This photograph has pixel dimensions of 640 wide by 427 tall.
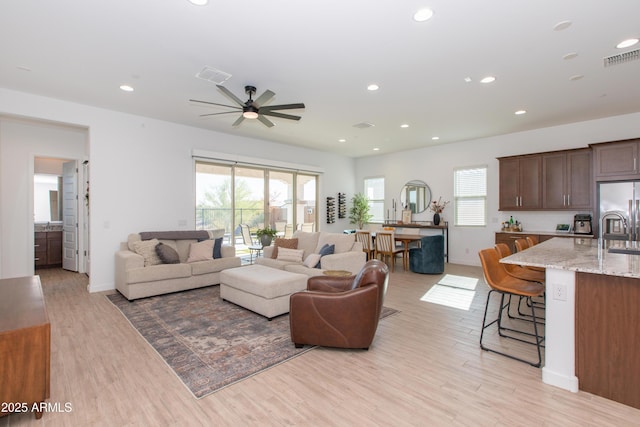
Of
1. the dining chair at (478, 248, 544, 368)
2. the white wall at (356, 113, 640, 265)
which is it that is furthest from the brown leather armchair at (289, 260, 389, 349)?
the white wall at (356, 113, 640, 265)

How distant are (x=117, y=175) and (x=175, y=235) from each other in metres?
1.40

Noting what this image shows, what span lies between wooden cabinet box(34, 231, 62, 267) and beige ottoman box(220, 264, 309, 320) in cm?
525

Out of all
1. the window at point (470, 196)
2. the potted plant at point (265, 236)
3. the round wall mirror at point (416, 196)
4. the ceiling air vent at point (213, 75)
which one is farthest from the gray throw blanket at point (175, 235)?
the window at point (470, 196)

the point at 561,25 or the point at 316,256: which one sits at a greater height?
the point at 561,25

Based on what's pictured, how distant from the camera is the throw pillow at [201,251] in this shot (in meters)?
5.27

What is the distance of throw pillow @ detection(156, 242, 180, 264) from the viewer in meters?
4.89

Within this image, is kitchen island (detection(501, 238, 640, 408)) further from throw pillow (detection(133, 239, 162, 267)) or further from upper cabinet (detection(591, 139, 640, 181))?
throw pillow (detection(133, 239, 162, 267))

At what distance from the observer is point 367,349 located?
2.95 meters

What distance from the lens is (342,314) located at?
2771mm

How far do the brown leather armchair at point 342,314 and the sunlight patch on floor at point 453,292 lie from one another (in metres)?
2.03

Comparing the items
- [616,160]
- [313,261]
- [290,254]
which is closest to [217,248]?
[290,254]

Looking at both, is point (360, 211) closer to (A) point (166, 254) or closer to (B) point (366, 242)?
(B) point (366, 242)

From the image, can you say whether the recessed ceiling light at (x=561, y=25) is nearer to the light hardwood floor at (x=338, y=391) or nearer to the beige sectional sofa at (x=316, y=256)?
the light hardwood floor at (x=338, y=391)

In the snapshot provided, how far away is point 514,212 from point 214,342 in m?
6.70
